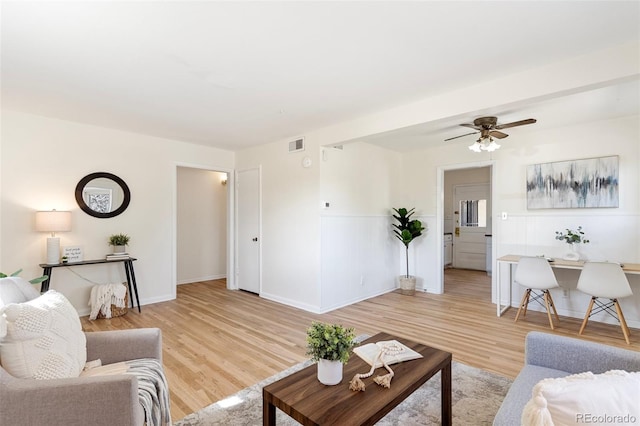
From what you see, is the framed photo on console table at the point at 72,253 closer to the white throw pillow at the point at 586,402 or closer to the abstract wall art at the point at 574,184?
the white throw pillow at the point at 586,402

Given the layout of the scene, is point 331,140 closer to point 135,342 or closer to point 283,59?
point 283,59

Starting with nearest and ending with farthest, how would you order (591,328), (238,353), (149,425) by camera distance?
(149,425), (238,353), (591,328)

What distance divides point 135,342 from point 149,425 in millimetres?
533

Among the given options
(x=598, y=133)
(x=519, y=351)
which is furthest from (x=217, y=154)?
(x=598, y=133)

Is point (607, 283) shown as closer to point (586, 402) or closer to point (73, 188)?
point (586, 402)

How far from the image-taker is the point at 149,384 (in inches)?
60.6

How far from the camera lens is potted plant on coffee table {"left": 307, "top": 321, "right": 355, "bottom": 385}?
142cm

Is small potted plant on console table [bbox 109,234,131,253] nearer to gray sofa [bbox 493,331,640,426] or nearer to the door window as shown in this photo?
gray sofa [bbox 493,331,640,426]

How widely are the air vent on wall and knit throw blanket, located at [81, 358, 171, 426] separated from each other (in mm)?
3228

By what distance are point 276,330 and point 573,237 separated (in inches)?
Answer: 145

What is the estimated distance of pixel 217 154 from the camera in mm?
5316

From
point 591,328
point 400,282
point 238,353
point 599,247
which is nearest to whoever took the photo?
point 238,353

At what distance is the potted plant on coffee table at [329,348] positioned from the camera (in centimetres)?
142

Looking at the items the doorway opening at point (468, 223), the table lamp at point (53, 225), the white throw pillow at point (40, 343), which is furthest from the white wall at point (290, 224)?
the doorway opening at point (468, 223)
